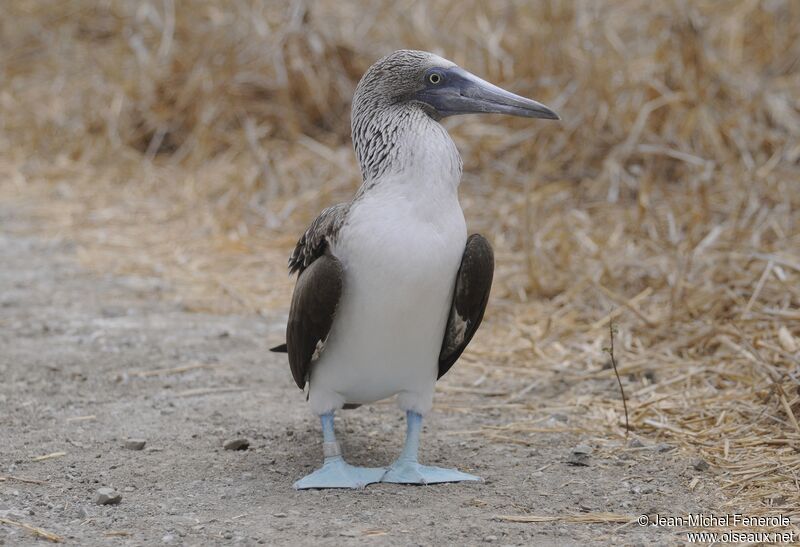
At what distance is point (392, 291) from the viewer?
3.45 metres

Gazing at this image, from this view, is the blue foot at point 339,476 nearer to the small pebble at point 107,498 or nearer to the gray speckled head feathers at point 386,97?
the small pebble at point 107,498

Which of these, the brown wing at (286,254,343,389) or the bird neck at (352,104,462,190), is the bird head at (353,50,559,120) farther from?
the brown wing at (286,254,343,389)

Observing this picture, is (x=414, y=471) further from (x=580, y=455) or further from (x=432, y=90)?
(x=432, y=90)

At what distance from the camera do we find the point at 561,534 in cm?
327

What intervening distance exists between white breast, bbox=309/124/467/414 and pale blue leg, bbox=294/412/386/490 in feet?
0.75

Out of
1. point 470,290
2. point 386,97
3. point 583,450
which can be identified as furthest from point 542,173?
point 470,290

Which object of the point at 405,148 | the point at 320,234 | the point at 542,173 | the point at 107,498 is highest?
the point at 542,173

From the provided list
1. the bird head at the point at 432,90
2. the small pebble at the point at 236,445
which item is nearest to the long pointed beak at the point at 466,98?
the bird head at the point at 432,90

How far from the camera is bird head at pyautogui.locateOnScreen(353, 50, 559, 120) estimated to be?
3.76 m

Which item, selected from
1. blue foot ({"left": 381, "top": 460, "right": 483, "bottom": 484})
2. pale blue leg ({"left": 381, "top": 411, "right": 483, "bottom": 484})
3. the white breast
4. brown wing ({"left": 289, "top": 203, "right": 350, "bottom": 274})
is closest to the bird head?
the white breast

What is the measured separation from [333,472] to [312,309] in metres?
0.58

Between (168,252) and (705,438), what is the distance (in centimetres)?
385

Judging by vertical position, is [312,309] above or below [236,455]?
above

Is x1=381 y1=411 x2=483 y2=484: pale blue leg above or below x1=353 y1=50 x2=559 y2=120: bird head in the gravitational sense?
below
